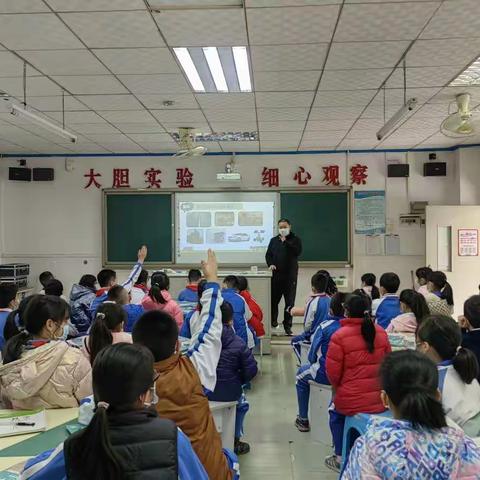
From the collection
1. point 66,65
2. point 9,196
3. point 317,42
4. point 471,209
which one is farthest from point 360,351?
point 9,196

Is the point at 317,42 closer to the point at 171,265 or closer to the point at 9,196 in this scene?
the point at 171,265

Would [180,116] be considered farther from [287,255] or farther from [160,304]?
[287,255]

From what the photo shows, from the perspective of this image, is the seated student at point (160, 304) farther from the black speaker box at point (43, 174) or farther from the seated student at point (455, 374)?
the black speaker box at point (43, 174)

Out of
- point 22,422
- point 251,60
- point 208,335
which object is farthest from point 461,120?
point 22,422

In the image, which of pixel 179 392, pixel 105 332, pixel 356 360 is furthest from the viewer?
pixel 356 360

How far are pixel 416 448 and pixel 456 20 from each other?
3.04m

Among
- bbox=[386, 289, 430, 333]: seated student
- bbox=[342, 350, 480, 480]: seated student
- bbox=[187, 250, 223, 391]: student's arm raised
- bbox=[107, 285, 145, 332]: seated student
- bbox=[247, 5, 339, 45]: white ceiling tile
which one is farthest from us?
bbox=[107, 285, 145, 332]: seated student

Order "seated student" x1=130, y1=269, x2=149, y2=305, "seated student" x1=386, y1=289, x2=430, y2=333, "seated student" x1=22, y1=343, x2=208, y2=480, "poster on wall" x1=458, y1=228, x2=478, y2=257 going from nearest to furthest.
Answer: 1. "seated student" x1=22, y1=343, x2=208, y2=480
2. "seated student" x1=386, y1=289, x2=430, y2=333
3. "seated student" x1=130, y1=269, x2=149, y2=305
4. "poster on wall" x1=458, y1=228, x2=478, y2=257

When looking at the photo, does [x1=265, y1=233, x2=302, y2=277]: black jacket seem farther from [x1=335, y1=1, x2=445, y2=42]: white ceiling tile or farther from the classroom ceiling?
[x1=335, y1=1, x2=445, y2=42]: white ceiling tile

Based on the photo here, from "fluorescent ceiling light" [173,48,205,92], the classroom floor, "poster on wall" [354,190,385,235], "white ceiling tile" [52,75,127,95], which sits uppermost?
"fluorescent ceiling light" [173,48,205,92]

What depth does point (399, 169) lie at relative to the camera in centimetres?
786

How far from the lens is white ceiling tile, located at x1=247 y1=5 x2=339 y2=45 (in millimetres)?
3096

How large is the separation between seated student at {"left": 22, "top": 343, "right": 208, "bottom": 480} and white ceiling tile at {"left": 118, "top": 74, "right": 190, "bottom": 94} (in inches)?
142

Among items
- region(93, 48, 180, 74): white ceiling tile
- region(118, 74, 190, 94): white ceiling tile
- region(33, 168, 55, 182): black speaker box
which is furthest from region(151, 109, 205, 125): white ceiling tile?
region(33, 168, 55, 182): black speaker box
